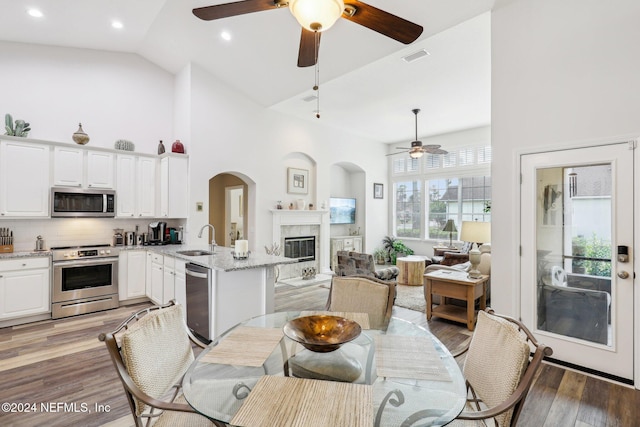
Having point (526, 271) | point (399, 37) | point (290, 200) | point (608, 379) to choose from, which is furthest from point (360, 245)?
point (399, 37)

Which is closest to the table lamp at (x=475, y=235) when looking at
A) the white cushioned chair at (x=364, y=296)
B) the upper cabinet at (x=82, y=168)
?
the white cushioned chair at (x=364, y=296)

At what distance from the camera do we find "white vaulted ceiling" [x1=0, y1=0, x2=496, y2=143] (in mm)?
3805

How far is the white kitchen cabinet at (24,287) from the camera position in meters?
3.78

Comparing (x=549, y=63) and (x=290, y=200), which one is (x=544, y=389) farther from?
(x=290, y=200)

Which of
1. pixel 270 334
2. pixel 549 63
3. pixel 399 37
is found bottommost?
pixel 270 334

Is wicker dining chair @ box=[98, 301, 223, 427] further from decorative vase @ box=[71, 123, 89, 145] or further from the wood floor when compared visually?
decorative vase @ box=[71, 123, 89, 145]

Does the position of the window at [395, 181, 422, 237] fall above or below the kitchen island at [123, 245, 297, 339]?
above

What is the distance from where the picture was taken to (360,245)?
870 centimetres

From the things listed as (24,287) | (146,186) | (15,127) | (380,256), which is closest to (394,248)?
(380,256)

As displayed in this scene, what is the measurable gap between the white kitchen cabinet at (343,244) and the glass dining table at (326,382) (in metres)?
6.20

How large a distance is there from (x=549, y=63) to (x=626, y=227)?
1.66m

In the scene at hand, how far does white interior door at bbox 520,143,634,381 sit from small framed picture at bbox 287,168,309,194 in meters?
4.61

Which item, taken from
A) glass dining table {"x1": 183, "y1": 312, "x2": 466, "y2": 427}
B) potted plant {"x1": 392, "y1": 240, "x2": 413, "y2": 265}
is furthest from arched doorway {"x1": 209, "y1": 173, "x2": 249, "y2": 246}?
glass dining table {"x1": 183, "y1": 312, "x2": 466, "y2": 427}

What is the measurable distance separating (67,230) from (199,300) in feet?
9.51
